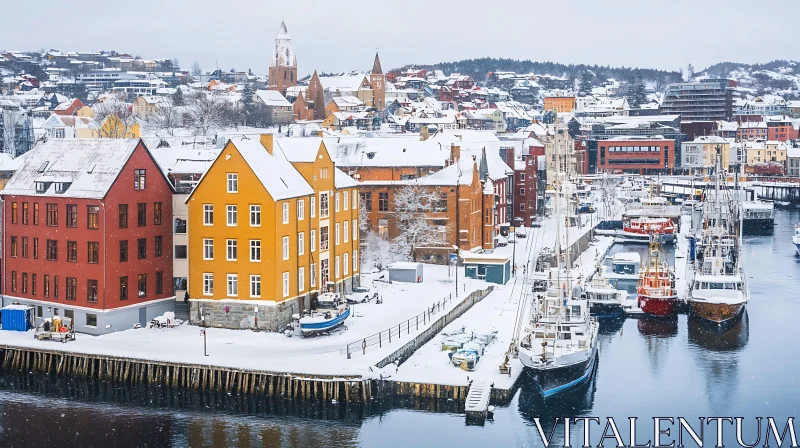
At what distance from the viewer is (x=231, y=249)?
152 ft

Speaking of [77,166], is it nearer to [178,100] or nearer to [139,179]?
[139,179]

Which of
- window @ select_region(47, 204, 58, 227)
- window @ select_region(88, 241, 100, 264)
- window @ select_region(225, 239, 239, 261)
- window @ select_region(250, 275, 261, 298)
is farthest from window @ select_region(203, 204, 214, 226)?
window @ select_region(47, 204, 58, 227)

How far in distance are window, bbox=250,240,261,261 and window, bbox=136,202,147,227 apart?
531 centimetres

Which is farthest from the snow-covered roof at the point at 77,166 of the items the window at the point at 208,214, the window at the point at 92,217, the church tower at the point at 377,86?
the church tower at the point at 377,86

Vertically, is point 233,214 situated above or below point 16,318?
above

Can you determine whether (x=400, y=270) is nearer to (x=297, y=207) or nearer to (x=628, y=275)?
(x=297, y=207)

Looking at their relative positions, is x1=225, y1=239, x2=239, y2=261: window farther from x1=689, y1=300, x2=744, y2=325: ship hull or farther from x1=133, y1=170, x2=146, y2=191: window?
x1=689, y1=300, x2=744, y2=325: ship hull

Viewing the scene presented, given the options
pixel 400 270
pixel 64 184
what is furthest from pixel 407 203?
pixel 64 184

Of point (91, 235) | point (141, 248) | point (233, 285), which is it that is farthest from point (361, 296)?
point (91, 235)

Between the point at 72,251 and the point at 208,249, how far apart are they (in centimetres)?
596

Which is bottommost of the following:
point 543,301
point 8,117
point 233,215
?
point 543,301

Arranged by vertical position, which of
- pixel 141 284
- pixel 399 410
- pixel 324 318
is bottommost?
pixel 399 410

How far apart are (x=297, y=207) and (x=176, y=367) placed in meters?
10.0

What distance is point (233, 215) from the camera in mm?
46188
